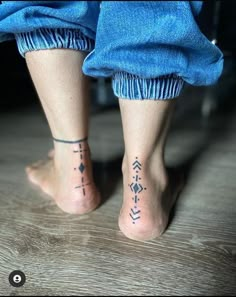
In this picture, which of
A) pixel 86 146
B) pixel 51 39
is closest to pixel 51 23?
pixel 51 39

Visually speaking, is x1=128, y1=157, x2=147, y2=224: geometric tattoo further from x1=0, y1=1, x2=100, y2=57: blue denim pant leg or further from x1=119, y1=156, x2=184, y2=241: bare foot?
x1=0, y1=1, x2=100, y2=57: blue denim pant leg

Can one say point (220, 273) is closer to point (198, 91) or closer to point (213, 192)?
point (213, 192)

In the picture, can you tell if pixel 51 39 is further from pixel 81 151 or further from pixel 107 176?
pixel 107 176

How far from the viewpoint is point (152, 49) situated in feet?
1.64

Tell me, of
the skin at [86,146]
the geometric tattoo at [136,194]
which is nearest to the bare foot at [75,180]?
the skin at [86,146]

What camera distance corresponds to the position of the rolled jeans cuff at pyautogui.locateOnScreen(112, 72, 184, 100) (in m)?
0.55

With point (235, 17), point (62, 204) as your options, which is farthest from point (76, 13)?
point (235, 17)

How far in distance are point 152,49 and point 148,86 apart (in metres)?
0.07

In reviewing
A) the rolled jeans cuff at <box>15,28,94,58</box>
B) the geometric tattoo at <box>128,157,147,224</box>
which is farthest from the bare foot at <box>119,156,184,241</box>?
the rolled jeans cuff at <box>15,28,94,58</box>

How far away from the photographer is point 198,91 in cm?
149

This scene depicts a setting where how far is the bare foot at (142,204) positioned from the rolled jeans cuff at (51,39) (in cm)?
22

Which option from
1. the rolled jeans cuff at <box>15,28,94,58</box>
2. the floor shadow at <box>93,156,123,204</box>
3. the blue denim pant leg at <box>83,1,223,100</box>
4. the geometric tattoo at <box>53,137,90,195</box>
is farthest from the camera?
the floor shadow at <box>93,156,123,204</box>

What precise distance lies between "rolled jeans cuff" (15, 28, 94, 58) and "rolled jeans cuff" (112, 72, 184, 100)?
0.10m

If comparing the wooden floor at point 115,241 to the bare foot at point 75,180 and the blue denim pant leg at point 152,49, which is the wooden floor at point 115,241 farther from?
the blue denim pant leg at point 152,49
